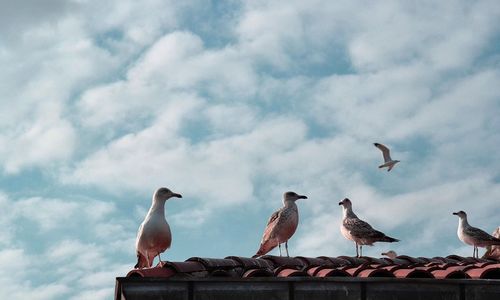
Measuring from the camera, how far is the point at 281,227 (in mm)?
17641

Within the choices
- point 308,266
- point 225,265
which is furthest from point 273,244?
point 225,265

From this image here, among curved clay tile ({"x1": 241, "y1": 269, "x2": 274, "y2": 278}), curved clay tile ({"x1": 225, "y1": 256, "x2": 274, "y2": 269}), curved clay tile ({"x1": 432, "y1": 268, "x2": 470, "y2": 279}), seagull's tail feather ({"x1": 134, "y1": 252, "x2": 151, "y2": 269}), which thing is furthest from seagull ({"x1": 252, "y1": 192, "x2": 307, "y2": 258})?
curved clay tile ({"x1": 432, "y1": 268, "x2": 470, "y2": 279})

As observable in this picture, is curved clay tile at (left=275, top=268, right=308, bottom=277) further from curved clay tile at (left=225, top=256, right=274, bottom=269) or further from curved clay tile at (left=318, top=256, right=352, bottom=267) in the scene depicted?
curved clay tile at (left=318, top=256, right=352, bottom=267)

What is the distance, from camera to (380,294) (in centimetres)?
1003

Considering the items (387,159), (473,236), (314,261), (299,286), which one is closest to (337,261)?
(314,261)

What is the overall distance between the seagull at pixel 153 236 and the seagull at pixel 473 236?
30.9 feet

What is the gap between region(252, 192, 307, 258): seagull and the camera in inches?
694

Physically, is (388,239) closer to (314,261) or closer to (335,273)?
(314,261)

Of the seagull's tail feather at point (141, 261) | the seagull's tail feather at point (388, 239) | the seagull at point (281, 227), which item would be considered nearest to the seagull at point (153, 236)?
the seagull's tail feather at point (141, 261)

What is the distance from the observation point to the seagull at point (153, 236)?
45.0ft

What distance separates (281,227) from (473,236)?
18.9 feet

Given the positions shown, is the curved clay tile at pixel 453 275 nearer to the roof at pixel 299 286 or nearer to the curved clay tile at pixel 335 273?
the roof at pixel 299 286

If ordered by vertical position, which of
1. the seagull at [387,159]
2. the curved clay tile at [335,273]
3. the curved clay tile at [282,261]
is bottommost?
the curved clay tile at [335,273]

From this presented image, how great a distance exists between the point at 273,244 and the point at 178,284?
7939mm
